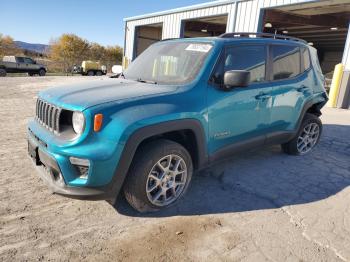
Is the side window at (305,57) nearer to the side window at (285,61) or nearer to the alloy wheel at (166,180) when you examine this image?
the side window at (285,61)

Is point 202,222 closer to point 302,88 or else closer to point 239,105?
point 239,105

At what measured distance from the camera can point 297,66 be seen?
466cm

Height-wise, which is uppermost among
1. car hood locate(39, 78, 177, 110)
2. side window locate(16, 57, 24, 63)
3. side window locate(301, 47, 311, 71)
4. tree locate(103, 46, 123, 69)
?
tree locate(103, 46, 123, 69)

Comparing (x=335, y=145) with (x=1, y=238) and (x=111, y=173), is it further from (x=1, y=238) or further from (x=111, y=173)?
(x=1, y=238)

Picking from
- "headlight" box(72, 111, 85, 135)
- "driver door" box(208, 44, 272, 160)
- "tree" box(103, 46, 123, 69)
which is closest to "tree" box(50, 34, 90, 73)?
"tree" box(103, 46, 123, 69)

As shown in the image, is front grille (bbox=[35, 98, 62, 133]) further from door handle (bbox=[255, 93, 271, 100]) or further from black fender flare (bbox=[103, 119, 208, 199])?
door handle (bbox=[255, 93, 271, 100])

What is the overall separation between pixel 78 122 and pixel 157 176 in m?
0.97

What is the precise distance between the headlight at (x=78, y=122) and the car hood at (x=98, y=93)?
64 mm

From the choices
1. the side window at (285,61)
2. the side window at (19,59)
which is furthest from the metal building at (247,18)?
the side window at (19,59)

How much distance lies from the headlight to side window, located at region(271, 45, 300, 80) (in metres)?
2.71

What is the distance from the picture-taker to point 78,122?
8.95 feet

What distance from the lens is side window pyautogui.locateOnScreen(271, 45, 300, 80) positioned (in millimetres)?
4238

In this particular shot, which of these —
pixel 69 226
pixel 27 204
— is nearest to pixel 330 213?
pixel 69 226

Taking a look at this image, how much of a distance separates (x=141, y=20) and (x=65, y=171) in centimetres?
1853
